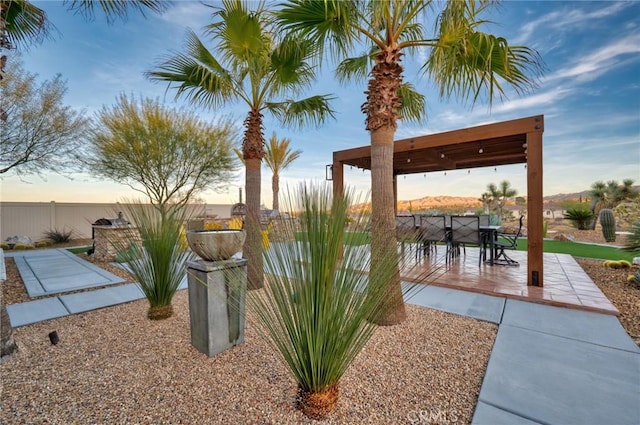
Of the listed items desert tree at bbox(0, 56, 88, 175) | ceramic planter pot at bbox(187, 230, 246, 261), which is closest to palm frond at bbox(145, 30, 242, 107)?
ceramic planter pot at bbox(187, 230, 246, 261)

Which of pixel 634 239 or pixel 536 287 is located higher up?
pixel 634 239

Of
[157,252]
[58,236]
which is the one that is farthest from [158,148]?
[157,252]

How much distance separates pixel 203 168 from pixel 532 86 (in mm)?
9538

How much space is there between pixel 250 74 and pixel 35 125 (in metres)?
7.25

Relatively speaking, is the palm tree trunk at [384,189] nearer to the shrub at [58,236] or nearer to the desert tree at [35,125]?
the desert tree at [35,125]

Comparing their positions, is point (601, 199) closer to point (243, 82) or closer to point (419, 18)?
point (419, 18)

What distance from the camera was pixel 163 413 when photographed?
174 centimetres

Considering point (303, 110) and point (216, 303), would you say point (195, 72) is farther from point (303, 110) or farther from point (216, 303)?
point (216, 303)

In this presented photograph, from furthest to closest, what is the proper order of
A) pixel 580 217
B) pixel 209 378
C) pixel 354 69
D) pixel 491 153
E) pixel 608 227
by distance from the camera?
pixel 580 217, pixel 608 227, pixel 491 153, pixel 354 69, pixel 209 378

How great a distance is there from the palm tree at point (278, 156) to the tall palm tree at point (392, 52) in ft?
51.1

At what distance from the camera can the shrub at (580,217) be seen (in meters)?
12.9

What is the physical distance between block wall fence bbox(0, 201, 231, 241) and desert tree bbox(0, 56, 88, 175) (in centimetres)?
260

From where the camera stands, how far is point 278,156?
61.9 feet

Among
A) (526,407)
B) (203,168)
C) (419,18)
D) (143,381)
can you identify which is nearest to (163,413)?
(143,381)
